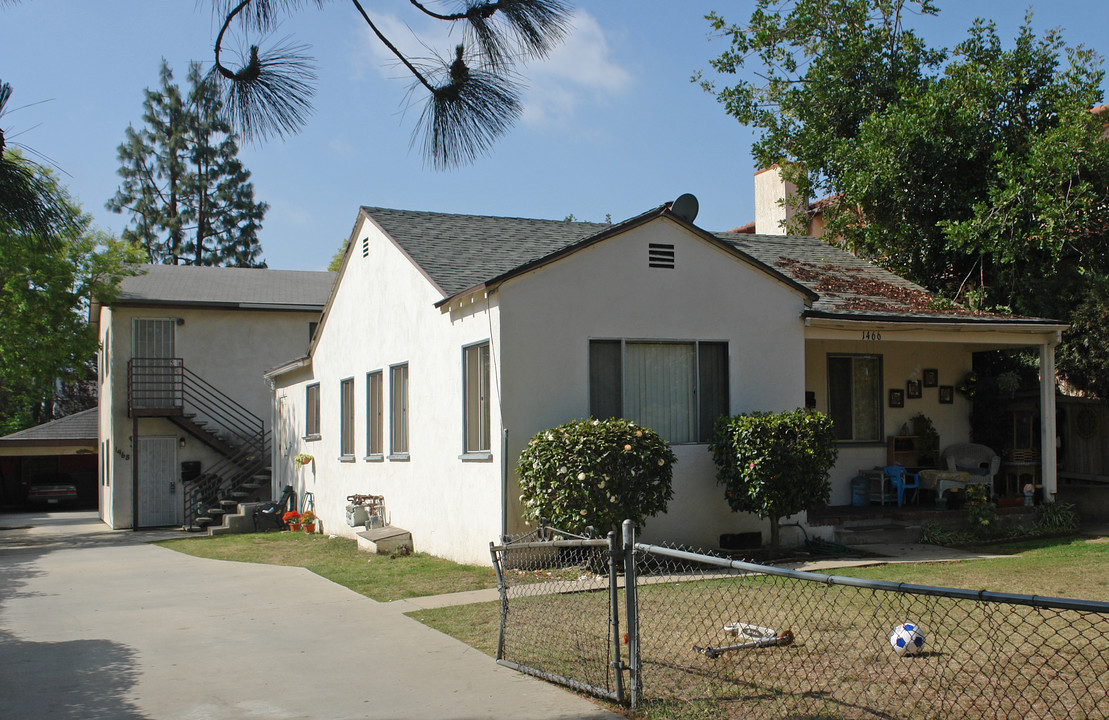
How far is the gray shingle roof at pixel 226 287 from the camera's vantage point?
2447 centimetres

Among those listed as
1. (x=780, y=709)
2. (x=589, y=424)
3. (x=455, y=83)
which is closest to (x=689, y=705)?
(x=780, y=709)

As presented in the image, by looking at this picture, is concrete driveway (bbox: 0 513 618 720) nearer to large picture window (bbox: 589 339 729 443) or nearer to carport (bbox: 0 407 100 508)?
large picture window (bbox: 589 339 729 443)

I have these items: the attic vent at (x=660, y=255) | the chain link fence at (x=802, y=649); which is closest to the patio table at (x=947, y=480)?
the attic vent at (x=660, y=255)

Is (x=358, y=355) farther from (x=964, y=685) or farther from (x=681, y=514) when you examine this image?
(x=964, y=685)

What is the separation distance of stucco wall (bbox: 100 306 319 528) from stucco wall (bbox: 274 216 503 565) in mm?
5955

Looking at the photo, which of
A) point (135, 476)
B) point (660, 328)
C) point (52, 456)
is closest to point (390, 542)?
point (660, 328)

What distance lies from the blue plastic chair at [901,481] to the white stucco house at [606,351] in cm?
56

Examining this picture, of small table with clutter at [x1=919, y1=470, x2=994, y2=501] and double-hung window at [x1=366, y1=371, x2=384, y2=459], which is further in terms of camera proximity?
double-hung window at [x1=366, y1=371, x2=384, y2=459]

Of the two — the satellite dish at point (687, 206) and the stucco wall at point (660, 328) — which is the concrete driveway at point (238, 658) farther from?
the satellite dish at point (687, 206)

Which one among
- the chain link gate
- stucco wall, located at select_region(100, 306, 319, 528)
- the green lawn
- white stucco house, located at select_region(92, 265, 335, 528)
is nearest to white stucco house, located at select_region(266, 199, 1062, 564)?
the green lawn

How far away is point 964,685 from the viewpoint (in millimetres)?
5625

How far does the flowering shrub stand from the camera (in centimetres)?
985

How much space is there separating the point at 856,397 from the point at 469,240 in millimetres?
6594

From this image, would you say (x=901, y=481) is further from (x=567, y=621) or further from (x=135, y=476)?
(x=135, y=476)
